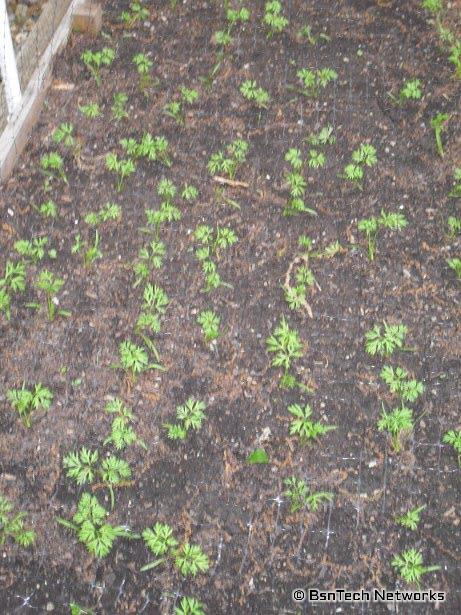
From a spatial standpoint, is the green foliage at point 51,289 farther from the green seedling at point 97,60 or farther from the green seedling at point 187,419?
the green seedling at point 97,60

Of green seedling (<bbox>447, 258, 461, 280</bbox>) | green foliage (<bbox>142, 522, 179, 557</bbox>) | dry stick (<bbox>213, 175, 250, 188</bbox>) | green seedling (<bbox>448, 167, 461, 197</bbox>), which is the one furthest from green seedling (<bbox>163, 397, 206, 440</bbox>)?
green seedling (<bbox>448, 167, 461, 197</bbox>)

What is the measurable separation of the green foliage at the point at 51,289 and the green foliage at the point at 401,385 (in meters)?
1.52

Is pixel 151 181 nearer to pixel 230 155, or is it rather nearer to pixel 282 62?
pixel 230 155

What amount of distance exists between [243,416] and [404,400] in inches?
28.7

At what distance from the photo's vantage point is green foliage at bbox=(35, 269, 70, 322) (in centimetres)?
313

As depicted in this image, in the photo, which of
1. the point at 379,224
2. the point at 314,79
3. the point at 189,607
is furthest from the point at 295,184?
the point at 189,607

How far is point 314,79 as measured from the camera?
400 cm

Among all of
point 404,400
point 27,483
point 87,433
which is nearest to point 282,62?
point 404,400

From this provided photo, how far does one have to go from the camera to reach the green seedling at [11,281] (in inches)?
124

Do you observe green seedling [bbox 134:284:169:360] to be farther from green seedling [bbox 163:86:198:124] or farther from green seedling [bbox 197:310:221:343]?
green seedling [bbox 163:86:198:124]

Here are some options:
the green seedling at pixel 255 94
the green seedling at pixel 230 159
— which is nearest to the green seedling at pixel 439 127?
the green seedling at pixel 255 94

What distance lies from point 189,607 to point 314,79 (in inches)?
119

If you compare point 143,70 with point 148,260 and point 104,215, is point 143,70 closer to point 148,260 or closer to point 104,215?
point 104,215

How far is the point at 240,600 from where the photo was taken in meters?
2.53
